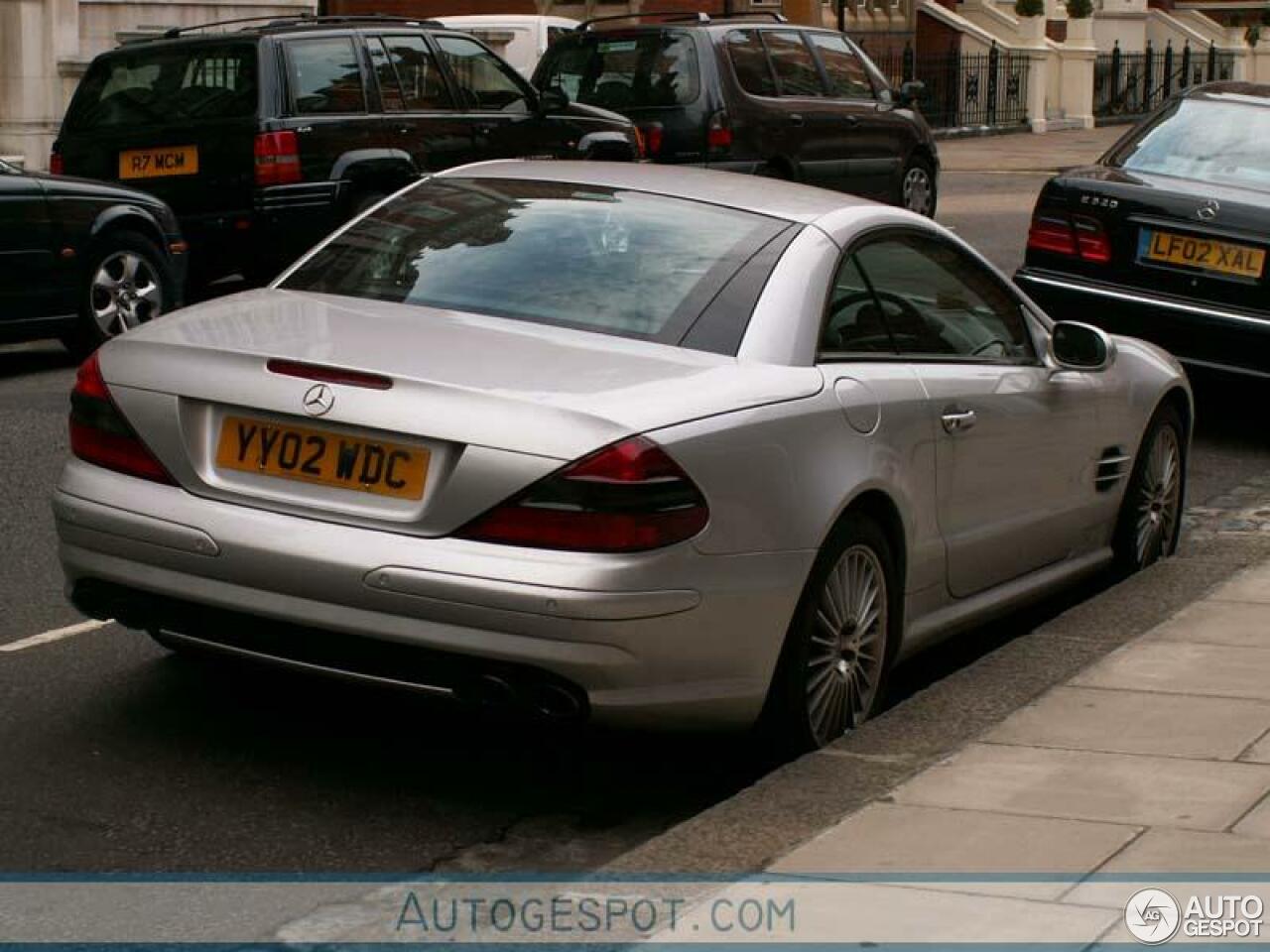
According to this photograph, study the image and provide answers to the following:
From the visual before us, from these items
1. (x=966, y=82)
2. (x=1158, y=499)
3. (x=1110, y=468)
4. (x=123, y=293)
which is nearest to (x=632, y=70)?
(x=123, y=293)

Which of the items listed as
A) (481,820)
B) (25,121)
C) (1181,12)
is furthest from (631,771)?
(1181,12)

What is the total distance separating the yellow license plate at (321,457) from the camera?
5.44 metres

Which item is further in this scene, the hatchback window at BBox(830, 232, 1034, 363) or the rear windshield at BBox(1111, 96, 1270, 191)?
the rear windshield at BBox(1111, 96, 1270, 191)

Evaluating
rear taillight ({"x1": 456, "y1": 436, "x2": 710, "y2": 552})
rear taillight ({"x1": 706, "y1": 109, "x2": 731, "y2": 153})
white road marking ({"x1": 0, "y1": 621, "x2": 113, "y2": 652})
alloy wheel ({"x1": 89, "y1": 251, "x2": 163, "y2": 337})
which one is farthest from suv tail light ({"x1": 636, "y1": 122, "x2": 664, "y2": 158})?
rear taillight ({"x1": 456, "y1": 436, "x2": 710, "y2": 552})

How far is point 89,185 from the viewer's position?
13.2 meters

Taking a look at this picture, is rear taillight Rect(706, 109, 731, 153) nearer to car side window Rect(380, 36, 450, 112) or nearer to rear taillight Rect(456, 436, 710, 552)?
car side window Rect(380, 36, 450, 112)

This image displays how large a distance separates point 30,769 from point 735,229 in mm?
2250

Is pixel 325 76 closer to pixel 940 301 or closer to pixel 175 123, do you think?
pixel 175 123

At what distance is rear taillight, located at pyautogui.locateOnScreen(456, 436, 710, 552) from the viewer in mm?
5305

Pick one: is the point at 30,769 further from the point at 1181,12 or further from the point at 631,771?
the point at 1181,12

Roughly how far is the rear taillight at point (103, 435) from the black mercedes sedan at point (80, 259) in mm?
6742

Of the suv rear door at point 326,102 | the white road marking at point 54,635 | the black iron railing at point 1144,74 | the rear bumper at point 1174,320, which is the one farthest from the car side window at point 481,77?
the black iron railing at point 1144,74

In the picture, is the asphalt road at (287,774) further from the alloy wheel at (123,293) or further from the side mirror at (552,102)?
the side mirror at (552,102)

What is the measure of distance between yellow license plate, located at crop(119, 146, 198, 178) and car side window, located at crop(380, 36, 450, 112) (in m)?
1.51
